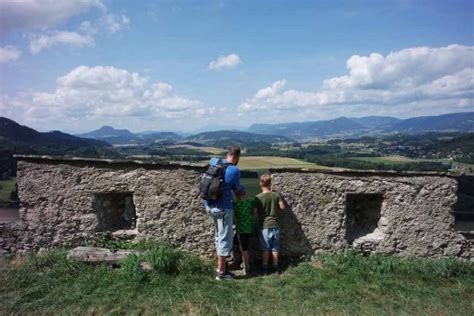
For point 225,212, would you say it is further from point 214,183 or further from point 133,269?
point 133,269

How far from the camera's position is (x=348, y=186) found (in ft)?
23.1

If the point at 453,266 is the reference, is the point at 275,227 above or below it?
above

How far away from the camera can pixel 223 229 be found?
6289 mm

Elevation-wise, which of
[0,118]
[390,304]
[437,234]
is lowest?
[390,304]

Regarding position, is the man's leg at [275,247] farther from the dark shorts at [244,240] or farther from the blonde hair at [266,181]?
the blonde hair at [266,181]

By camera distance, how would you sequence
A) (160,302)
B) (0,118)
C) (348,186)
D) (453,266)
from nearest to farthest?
(160,302)
(453,266)
(348,186)
(0,118)

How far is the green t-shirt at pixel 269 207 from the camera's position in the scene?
6730mm

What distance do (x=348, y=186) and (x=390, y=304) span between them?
7.23 feet

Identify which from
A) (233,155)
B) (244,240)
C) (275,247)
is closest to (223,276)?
(244,240)

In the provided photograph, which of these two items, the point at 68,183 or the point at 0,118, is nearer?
the point at 68,183

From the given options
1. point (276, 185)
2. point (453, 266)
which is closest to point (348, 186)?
point (276, 185)

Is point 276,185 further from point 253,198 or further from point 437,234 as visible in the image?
point 437,234

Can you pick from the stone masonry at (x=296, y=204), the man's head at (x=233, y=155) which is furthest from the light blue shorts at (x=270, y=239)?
the man's head at (x=233, y=155)

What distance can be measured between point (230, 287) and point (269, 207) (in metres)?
1.55
